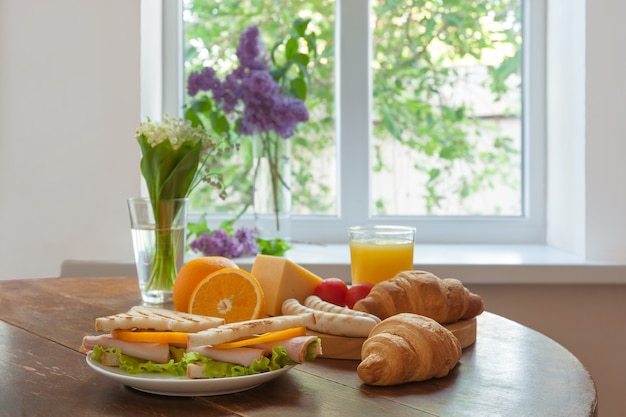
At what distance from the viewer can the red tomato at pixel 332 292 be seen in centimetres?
116

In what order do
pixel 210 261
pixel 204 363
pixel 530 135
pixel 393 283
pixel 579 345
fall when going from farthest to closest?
pixel 530 135
pixel 579 345
pixel 210 261
pixel 393 283
pixel 204 363

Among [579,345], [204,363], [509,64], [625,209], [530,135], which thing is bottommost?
[579,345]

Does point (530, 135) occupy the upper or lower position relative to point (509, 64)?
lower

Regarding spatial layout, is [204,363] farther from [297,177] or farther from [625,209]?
[297,177]

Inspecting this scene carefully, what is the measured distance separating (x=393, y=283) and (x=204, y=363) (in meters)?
0.33

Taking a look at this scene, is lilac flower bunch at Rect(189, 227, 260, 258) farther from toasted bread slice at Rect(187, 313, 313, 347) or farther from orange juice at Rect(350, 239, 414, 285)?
toasted bread slice at Rect(187, 313, 313, 347)

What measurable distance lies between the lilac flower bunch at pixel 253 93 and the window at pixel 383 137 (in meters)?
0.30

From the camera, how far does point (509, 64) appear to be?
2.46m

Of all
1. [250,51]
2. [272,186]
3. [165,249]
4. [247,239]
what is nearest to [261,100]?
[250,51]

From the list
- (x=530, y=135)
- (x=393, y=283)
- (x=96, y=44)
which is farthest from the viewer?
(x=530, y=135)

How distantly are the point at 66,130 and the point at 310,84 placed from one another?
762mm

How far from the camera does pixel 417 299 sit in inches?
41.4

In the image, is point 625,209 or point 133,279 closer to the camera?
point 133,279

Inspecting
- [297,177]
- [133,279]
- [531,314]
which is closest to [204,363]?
[133,279]
